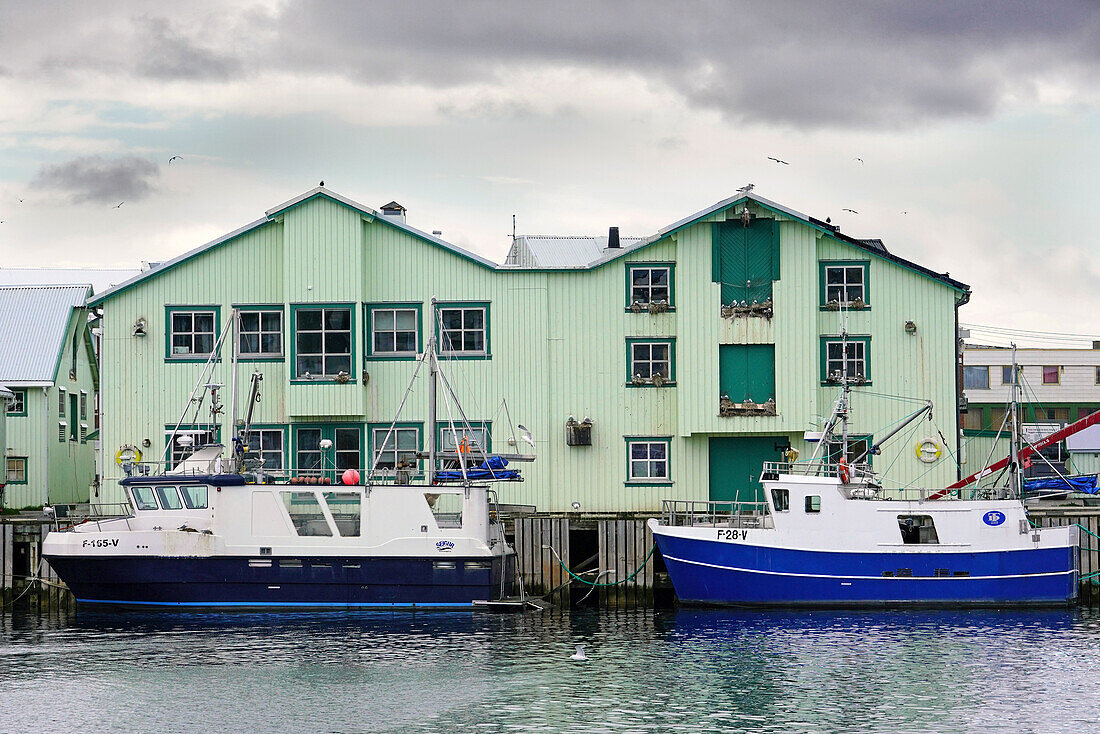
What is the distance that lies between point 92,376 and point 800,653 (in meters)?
35.7

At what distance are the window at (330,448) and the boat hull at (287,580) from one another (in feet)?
18.8

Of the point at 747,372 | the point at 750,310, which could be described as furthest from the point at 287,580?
the point at 750,310

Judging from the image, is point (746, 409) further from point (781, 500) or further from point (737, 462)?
point (781, 500)

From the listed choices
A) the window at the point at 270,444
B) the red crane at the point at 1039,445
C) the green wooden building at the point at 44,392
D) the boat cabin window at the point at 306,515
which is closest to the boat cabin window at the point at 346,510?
the boat cabin window at the point at 306,515

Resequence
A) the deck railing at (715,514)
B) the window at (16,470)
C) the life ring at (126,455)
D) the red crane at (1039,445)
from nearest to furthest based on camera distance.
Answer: the deck railing at (715,514)
the red crane at (1039,445)
the life ring at (126,455)
the window at (16,470)

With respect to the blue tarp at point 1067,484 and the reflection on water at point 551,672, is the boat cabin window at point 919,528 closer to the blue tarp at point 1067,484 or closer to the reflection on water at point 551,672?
the reflection on water at point 551,672

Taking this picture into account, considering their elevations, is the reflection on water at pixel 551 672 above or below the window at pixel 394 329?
below

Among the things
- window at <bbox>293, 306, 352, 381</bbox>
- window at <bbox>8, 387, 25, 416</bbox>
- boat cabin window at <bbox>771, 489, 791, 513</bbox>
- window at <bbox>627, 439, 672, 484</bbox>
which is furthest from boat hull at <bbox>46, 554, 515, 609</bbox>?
window at <bbox>8, 387, 25, 416</bbox>

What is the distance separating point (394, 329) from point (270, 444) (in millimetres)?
4502

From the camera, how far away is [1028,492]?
1377 inches

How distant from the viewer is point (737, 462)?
38312mm

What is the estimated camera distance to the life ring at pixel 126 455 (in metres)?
37.9

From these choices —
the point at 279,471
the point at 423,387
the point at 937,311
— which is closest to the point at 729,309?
the point at 937,311

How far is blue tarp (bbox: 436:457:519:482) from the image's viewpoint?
3344 cm
